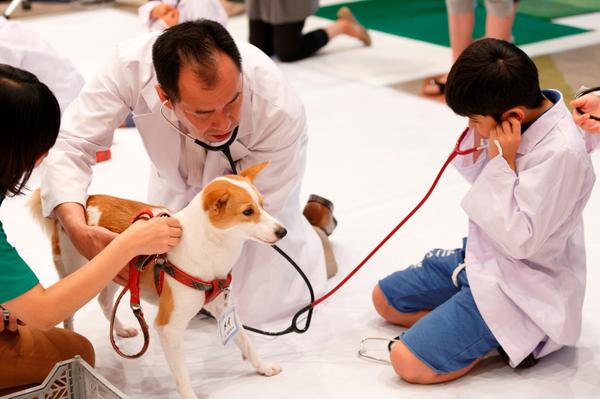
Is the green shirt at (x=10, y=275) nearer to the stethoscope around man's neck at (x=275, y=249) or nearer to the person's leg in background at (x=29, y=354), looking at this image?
the person's leg in background at (x=29, y=354)

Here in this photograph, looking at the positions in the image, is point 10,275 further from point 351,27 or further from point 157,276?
point 351,27

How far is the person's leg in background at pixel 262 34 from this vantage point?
500 cm

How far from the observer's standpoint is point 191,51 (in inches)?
70.5

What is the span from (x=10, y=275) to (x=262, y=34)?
365cm

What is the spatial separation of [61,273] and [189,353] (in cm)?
38

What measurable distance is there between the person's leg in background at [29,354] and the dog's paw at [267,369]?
1.40 feet

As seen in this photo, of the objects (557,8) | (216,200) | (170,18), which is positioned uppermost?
(216,200)

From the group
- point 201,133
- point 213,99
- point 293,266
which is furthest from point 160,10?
point 213,99

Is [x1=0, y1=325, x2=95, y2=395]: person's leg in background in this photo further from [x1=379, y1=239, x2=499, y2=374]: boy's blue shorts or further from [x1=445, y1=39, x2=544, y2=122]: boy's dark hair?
[x1=445, y1=39, x2=544, y2=122]: boy's dark hair

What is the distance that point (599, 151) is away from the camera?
130 inches

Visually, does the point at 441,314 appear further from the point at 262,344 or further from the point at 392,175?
the point at 392,175

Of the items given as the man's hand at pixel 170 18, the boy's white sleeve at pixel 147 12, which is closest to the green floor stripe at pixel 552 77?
the man's hand at pixel 170 18

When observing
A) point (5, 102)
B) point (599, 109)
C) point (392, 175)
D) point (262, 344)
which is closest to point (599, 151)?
point (392, 175)

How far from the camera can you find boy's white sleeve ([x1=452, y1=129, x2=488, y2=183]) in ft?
6.64
